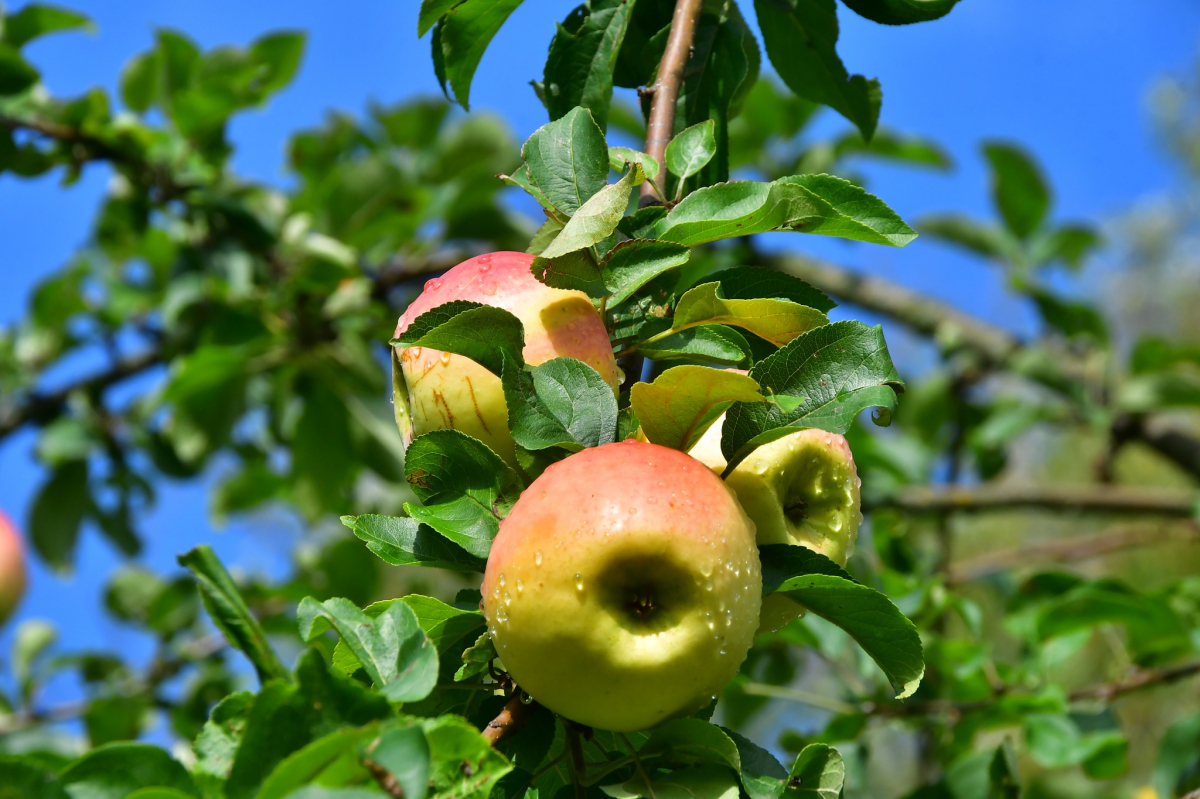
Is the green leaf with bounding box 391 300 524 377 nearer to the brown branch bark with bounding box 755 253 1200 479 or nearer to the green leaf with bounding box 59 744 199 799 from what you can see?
the green leaf with bounding box 59 744 199 799

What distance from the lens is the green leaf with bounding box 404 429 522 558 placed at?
2.03ft

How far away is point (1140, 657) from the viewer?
140 centimetres

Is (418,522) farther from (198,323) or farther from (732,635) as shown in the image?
(198,323)

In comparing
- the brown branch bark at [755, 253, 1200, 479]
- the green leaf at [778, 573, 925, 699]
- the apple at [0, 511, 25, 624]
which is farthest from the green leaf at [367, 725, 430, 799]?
the apple at [0, 511, 25, 624]

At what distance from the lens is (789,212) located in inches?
24.9

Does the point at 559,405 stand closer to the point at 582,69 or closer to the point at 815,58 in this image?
the point at 582,69

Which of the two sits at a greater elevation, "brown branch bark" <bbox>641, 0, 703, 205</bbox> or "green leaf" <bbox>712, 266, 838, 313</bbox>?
"brown branch bark" <bbox>641, 0, 703, 205</bbox>

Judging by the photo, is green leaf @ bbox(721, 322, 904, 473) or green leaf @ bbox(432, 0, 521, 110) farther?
green leaf @ bbox(432, 0, 521, 110)

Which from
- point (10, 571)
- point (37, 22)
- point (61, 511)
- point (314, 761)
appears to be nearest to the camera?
point (314, 761)

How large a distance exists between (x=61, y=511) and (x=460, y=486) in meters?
1.82

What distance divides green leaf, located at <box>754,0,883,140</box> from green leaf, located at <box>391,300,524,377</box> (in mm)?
456

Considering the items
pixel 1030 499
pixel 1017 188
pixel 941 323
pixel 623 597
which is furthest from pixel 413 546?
pixel 1017 188

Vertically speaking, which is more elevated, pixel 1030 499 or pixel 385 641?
pixel 385 641

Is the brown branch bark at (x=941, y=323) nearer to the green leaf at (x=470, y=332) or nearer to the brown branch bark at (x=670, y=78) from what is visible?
the brown branch bark at (x=670, y=78)
